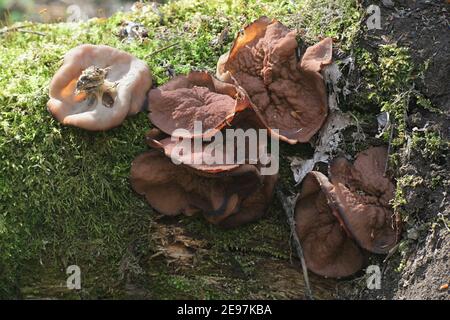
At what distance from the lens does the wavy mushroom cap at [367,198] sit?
319cm

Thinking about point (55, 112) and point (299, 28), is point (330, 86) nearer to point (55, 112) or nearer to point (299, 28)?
point (299, 28)

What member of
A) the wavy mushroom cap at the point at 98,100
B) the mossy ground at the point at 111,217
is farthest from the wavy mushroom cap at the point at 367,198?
the wavy mushroom cap at the point at 98,100

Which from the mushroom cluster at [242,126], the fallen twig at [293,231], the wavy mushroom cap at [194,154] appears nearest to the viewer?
the wavy mushroom cap at [194,154]

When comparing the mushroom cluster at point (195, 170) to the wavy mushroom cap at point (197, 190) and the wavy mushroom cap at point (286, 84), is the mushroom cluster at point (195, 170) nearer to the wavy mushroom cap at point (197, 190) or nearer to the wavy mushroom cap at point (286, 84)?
the wavy mushroom cap at point (197, 190)

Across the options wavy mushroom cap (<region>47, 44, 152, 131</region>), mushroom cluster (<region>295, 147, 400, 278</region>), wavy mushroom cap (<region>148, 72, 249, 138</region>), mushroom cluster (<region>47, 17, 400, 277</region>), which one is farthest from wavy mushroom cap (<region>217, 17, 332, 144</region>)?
wavy mushroom cap (<region>47, 44, 152, 131</region>)

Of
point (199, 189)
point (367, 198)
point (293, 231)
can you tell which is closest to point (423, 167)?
point (367, 198)

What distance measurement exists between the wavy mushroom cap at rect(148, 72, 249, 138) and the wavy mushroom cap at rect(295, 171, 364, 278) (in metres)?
0.60

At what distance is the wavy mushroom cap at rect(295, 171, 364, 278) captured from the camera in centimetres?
333

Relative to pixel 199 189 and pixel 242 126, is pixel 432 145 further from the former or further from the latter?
pixel 199 189

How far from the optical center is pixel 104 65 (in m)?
3.54

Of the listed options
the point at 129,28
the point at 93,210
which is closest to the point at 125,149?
the point at 93,210

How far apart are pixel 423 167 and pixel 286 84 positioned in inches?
35.8

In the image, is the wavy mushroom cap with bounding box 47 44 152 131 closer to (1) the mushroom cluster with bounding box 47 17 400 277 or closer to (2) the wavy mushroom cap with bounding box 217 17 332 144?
(1) the mushroom cluster with bounding box 47 17 400 277

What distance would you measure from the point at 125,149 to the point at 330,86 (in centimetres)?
127
